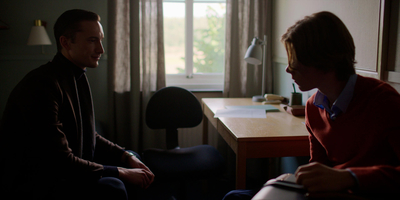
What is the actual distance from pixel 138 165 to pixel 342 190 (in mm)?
1109

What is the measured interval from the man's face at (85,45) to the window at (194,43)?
1.61 m

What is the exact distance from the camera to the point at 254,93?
315 cm

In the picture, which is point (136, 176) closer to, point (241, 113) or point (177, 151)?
point (177, 151)

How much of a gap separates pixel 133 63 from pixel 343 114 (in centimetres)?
227

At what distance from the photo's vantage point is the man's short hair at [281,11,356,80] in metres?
0.98

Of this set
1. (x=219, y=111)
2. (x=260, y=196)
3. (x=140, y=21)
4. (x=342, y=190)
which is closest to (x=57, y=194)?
(x=260, y=196)

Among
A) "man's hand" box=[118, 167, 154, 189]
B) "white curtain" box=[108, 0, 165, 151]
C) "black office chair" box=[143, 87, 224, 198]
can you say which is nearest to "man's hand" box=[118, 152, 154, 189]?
"man's hand" box=[118, 167, 154, 189]

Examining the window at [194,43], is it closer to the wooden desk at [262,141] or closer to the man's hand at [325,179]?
the wooden desk at [262,141]

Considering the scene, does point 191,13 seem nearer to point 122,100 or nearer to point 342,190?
point 122,100

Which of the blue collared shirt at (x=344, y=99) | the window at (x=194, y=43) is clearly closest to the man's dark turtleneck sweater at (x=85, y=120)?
the blue collared shirt at (x=344, y=99)

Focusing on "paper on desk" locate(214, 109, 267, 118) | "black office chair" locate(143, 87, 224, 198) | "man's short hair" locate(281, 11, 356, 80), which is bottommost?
"black office chair" locate(143, 87, 224, 198)

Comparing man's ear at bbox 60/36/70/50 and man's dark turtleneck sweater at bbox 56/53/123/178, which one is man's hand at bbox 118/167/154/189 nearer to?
man's dark turtleneck sweater at bbox 56/53/123/178

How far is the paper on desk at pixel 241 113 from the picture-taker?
206 centimetres

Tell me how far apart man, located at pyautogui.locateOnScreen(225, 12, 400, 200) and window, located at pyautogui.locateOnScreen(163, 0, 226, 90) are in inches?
85.7
